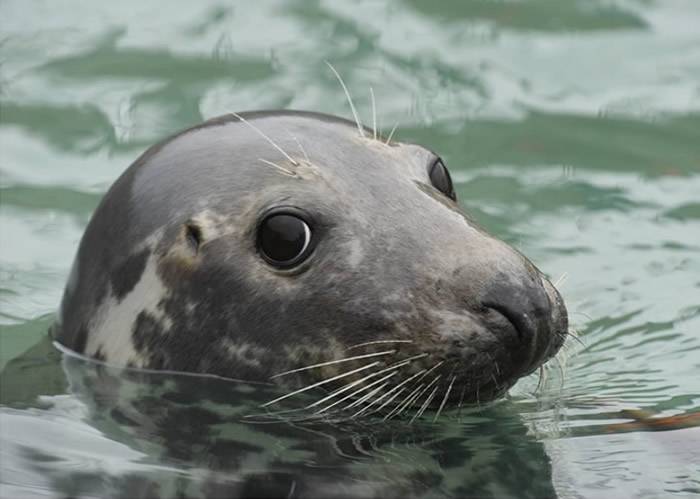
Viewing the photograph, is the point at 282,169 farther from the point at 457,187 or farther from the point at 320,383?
the point at 457,187

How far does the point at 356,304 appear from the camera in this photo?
5.54m

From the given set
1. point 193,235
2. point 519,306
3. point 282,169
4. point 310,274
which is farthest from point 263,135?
point 519,306

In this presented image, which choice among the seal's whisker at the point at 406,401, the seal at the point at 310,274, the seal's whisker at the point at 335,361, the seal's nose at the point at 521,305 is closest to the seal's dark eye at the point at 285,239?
the seal at the point at 310,274

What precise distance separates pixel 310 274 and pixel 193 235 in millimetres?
466

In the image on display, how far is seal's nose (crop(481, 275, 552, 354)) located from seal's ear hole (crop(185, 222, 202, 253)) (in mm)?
1050

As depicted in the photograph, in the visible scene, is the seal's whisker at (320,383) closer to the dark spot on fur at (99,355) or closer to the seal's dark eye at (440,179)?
the dark spot on fur at (99,355)

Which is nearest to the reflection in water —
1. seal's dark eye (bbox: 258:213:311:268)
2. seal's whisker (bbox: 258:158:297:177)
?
seal's dark eye (bbox: 258:213:311:268)

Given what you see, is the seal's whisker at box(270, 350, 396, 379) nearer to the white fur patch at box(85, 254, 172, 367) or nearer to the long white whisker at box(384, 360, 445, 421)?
the long white whisker at box(384, 360, 445, 421)

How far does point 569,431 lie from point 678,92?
4.59m

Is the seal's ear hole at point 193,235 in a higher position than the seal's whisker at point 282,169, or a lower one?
lower

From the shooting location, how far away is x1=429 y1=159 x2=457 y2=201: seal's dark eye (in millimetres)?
6098

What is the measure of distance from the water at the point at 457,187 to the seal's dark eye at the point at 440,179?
726mm

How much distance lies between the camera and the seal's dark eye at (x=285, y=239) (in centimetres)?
567

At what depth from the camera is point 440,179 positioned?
613cm
